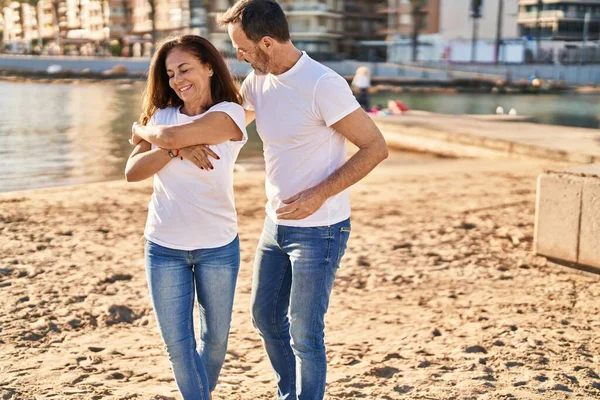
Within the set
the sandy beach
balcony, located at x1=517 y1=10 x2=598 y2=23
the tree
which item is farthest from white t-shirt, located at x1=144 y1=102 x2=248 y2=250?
balcony, located at x1=517 y1=10 x2=598 y2=23

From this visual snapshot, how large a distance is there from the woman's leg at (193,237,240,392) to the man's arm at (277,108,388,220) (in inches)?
10.9

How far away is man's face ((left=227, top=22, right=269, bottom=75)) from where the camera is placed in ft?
9.30

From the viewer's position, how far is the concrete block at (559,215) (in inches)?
236

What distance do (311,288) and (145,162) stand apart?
0.81 m

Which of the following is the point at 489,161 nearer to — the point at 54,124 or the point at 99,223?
the point at 99,223

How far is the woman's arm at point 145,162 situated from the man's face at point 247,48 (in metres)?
0.48

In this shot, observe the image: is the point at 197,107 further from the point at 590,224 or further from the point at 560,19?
the point at 560,19

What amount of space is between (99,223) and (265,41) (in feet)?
19.3

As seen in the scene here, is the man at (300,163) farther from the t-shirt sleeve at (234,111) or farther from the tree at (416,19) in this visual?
the tree at (416,19)

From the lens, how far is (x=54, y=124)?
95.8ft

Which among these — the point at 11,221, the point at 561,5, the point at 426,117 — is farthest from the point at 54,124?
the point at 561,5

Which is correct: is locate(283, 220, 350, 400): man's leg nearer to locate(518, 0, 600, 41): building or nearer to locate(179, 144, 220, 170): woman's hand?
locate(179, 144, 220, 170): woman's hand

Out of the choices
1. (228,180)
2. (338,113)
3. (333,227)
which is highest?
(338,113)

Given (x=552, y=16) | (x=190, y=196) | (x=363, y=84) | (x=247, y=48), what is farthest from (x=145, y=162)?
(x=552, y=16)
